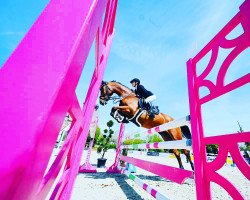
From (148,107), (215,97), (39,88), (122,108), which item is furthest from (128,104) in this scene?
(39,88)

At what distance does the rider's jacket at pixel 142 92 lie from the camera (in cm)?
531

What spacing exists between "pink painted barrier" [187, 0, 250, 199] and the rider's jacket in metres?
3.92

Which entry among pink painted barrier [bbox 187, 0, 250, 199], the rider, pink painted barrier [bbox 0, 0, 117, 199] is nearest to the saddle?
the rider

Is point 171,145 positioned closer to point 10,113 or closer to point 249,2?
point 249,2

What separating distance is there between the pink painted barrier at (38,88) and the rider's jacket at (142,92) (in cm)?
496

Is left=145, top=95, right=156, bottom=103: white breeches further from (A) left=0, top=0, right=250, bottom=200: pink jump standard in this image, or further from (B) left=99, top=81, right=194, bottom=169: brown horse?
(A) left=0, top=0, right=250, bottom=200: pink jump standard

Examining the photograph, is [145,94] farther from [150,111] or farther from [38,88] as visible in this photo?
[38,88]

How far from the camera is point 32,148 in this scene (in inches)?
9.6

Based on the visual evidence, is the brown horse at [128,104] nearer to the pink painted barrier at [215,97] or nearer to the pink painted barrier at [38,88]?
the pink painted barrier at [215,97]

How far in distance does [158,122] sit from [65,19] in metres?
5.01

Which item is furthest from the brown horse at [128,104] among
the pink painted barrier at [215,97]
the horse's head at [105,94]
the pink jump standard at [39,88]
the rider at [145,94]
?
the pink jump standard at [39,88]

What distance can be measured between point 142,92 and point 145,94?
111mm

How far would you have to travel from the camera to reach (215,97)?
1.05 meters

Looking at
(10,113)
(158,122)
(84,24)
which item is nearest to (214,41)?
(84,24)
